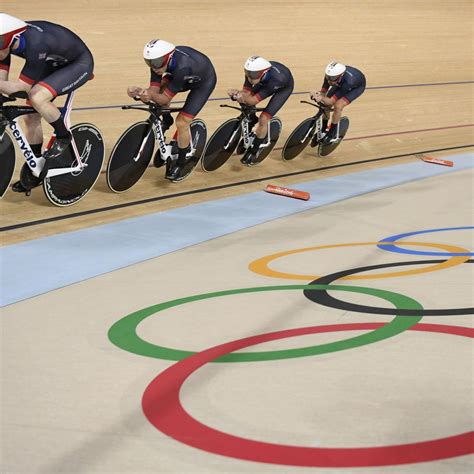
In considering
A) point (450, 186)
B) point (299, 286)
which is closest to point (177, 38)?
point (450, 186)

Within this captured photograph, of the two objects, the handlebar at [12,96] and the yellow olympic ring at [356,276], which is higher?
the handlebar at [12,96]

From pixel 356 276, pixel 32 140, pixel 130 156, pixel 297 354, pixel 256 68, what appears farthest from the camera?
pixel 256 68

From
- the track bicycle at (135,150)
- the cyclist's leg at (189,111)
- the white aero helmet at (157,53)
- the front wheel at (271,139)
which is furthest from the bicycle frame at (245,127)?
the white aero helmet at (157,53)

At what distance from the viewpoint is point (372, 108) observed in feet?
40.0

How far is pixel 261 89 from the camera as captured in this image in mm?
7805

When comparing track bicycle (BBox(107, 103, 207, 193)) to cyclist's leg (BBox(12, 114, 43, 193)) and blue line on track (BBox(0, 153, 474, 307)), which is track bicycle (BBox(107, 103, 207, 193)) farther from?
cyclist's leg (BBox(12, 114, 43, 193))

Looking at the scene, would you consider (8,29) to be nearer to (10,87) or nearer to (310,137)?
(10,87)

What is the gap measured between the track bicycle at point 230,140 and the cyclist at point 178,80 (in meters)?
0.77

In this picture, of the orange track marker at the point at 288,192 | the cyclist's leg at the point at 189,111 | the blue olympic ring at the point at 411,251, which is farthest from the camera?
the orange track marker at the point at 288,192

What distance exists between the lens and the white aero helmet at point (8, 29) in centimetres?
488

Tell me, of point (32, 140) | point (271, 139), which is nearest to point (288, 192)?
point (271, 139)

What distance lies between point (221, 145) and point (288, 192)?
118cm

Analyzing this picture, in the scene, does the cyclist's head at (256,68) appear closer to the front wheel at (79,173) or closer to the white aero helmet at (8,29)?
the front wheel at (79,173)

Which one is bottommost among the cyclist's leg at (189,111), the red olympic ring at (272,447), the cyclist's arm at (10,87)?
the red olympic ring at (272,447)
